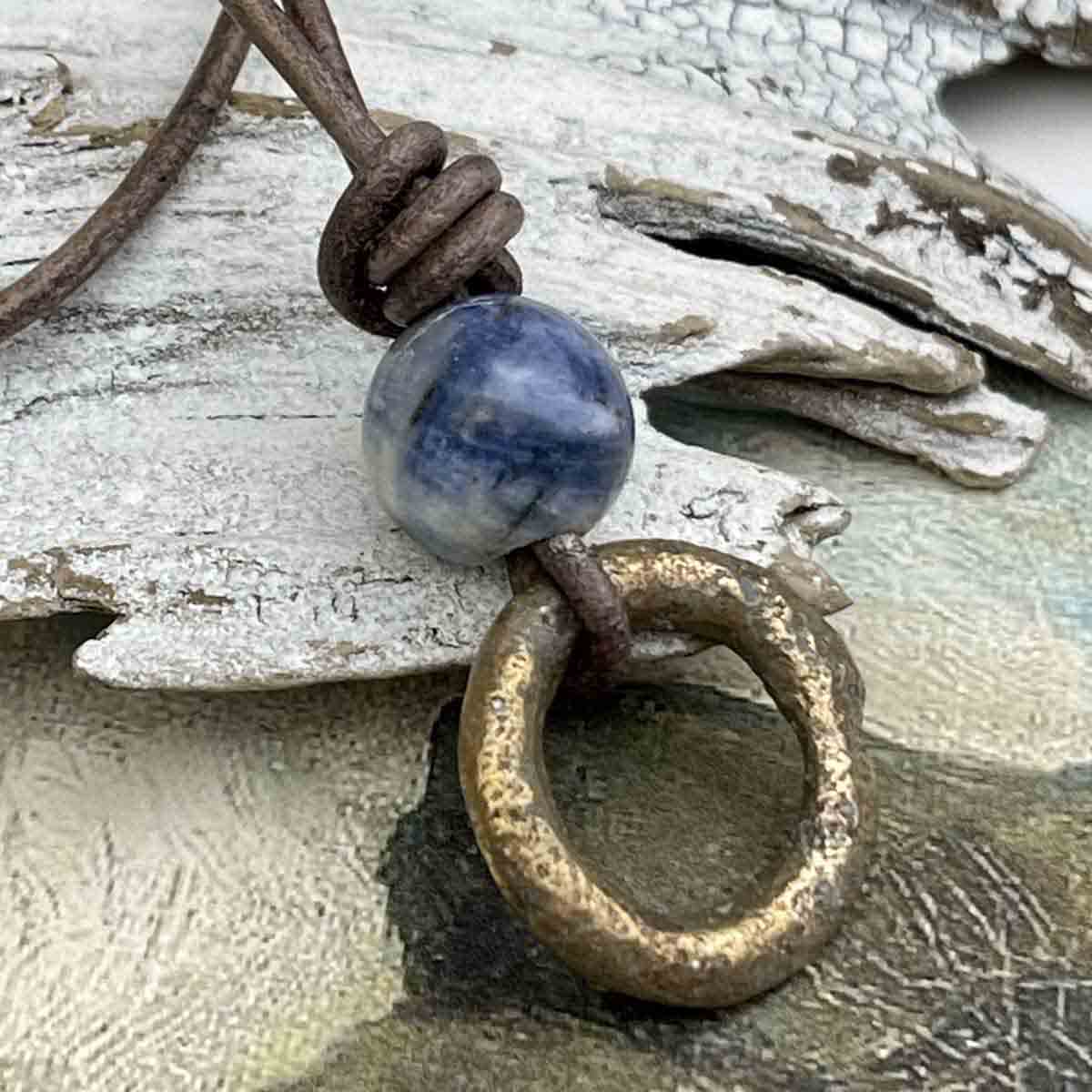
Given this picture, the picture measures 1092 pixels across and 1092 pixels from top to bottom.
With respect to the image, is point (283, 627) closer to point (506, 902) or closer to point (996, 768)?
point (506, 902)

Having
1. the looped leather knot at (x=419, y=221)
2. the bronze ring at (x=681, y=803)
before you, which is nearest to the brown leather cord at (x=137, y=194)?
the looped leather knot at (x=419, y=221)

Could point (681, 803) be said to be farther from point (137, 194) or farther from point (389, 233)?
point (137, 194)

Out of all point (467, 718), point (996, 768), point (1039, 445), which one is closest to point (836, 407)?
point (1039, 445)

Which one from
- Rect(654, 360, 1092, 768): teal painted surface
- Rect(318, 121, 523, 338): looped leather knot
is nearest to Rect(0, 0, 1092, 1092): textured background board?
Rect(654, 360, 1092, 768): teal painted surface

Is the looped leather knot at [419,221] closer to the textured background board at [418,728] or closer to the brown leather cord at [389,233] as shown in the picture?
the brown leather cord at [389,233]

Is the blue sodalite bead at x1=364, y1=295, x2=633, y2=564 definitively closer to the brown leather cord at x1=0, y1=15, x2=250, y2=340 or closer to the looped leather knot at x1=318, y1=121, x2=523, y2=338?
the looped leather knot at x1=318, y1=121, x2=523, y2=338
